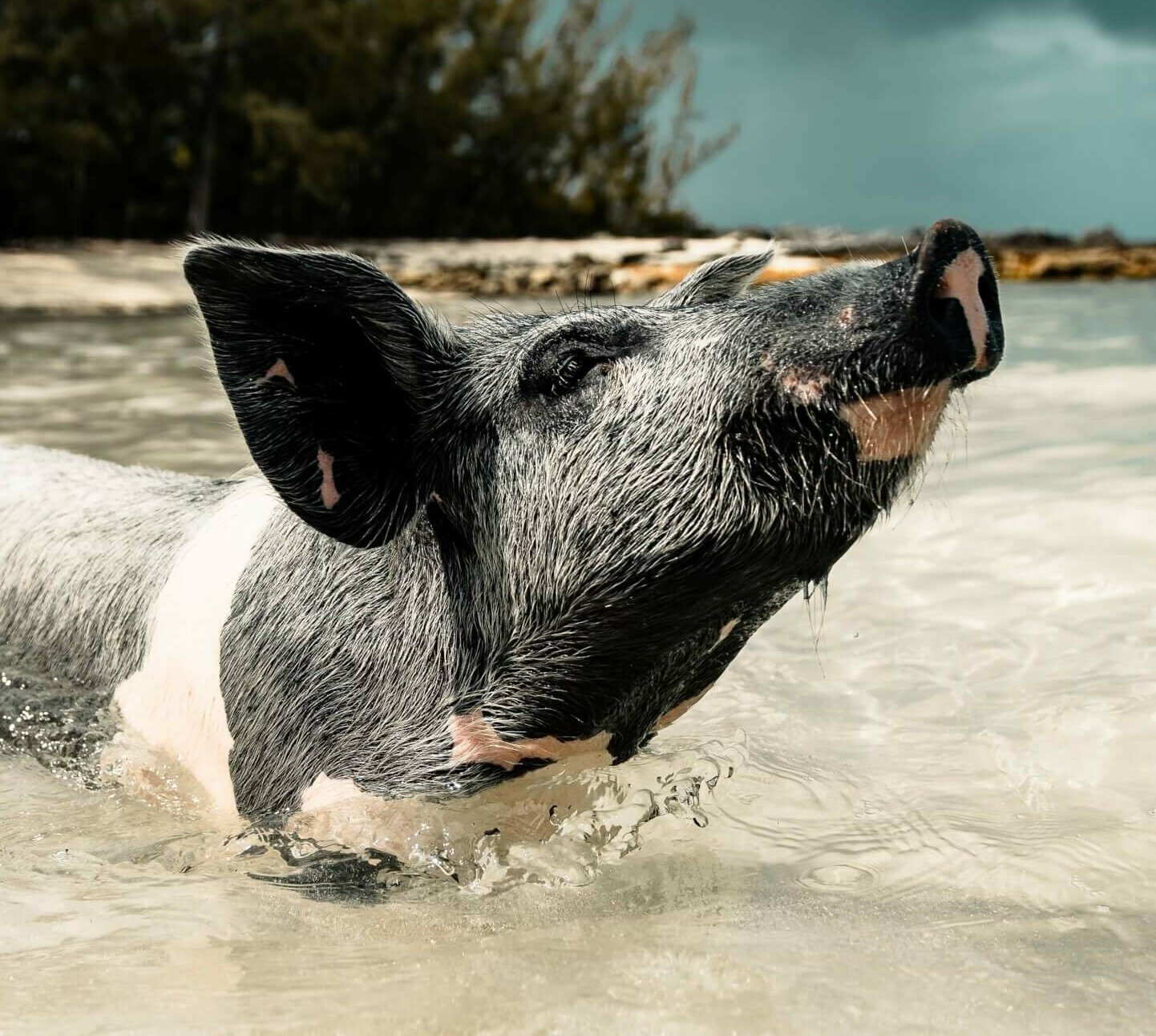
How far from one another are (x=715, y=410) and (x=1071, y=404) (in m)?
5.77

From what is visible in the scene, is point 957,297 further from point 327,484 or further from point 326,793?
point 326,793

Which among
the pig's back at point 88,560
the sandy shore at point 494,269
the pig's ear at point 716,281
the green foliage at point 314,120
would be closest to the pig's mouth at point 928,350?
the pig's ear at point 716,281

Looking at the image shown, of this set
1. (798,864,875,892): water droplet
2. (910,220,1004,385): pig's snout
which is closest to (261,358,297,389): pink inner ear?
(910,220,1004,385): pig's snout

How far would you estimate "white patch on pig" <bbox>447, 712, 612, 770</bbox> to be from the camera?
2.82m

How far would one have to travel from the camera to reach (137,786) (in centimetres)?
335

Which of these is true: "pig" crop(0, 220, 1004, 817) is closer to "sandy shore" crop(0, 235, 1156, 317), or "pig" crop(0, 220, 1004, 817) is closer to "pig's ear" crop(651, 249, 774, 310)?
"pig's ear" crop(651, 249, 774, 310)

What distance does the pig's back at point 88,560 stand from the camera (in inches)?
139

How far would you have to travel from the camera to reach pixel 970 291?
2287 millimetres

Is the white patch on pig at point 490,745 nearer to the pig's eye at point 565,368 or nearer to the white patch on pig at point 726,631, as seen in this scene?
the white patch on pig at point 726,631

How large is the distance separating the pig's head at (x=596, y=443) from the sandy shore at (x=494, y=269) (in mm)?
12738

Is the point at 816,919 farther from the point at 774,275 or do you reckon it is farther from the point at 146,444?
the point at 774,275

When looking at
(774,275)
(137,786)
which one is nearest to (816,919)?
(137,786)

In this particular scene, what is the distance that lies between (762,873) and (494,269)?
16.8 m

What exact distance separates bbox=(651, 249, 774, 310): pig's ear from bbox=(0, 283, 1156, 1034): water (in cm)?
62
